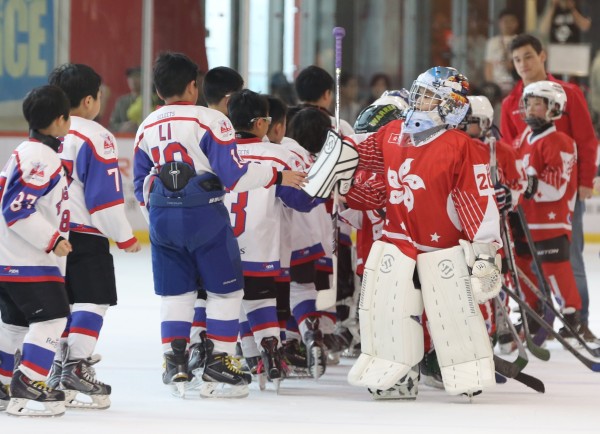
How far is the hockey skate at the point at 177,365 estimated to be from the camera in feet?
14.6

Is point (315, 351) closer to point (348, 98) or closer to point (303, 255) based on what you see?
point (303, 255)

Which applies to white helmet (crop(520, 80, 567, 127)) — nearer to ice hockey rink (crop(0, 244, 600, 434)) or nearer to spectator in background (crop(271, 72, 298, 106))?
ice hockey rink (crop(0, 244, 600, 434))

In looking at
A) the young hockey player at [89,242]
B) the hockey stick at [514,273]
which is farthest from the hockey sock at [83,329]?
the hockey stick at [514,273]

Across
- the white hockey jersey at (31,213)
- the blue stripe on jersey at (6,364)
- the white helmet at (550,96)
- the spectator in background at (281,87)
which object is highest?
the spectator in background at (281,87)

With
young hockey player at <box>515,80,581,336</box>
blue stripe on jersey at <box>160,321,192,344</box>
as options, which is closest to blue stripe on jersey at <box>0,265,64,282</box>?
blue stripe on jersey at <box>160,321,192,344</box>

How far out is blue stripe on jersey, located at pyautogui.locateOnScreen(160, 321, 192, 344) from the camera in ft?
14.8

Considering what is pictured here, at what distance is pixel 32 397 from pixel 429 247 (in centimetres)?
138

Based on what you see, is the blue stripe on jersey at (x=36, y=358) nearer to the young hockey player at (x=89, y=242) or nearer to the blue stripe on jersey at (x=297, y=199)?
the young hockey player at (x=89, y=242)

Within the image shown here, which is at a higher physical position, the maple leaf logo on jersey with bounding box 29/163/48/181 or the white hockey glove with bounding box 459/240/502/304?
the maple leaf logo on jersey with bounding box 29/163/48/181

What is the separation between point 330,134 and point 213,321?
0.73 m

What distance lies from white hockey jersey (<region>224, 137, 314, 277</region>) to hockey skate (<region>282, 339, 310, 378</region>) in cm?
36

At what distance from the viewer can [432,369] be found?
4.78m

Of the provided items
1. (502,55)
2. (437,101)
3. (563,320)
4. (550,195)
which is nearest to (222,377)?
(437,101)

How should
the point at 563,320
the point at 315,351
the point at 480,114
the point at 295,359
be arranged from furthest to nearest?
the point at 563,320
the point at 480,114
the point at 295,359
the point at 315,351
